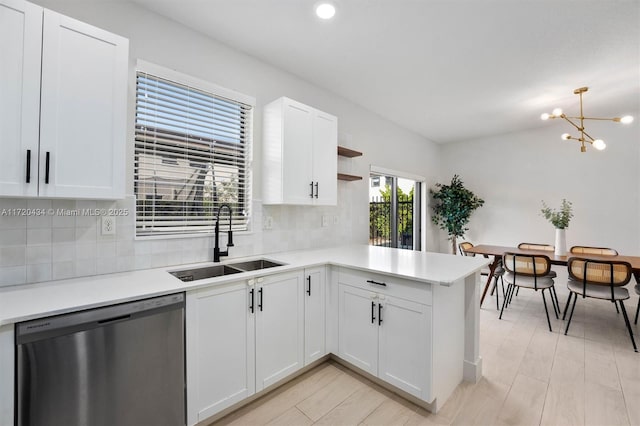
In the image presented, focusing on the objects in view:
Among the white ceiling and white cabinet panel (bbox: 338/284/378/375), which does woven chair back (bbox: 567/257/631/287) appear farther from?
white cabinet panel (bbox: 338/284/378/375)

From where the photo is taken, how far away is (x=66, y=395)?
1.19 m

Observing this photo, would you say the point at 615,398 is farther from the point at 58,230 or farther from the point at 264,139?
the point at 58,230

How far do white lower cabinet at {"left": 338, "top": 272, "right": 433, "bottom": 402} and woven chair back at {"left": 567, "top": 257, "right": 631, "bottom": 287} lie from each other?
235 cm

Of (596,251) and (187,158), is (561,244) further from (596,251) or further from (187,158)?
(187,158)

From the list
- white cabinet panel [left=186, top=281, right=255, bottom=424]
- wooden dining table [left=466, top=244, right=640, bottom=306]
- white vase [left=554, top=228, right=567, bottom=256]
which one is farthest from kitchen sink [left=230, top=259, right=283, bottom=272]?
white vase [left=554, top=228, right=567, bottom=256]

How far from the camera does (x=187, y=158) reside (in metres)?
2.18

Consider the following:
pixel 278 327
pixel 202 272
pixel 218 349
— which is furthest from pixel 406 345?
pixel 202 272

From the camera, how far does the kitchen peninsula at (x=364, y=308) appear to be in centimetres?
132

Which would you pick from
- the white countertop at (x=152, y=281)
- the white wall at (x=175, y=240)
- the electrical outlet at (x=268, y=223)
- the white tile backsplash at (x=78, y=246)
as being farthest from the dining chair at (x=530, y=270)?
the white tile backsplash at (x=78, y=246)

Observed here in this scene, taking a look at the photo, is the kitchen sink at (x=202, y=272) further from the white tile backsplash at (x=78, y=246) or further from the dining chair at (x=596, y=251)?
the dining chair at (x=596, y=251)

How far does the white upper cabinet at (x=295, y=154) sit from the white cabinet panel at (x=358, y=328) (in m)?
0.92

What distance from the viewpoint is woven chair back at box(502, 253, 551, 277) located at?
3.15m

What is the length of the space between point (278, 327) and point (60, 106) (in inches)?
69.3

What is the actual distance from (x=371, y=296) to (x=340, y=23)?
2.05 metres
